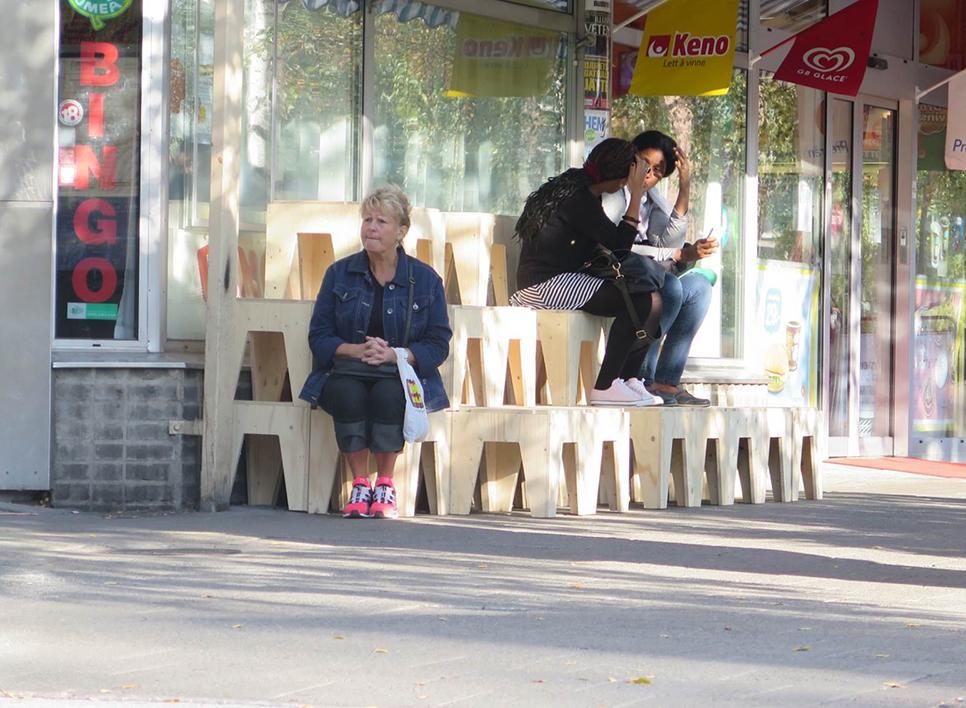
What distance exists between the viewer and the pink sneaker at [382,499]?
8625 millimetres

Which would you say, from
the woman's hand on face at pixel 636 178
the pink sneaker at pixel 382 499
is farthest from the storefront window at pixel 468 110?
the pink sneaker at pixel 382 499

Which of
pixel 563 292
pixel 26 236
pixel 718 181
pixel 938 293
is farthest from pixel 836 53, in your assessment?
pixel 26 236

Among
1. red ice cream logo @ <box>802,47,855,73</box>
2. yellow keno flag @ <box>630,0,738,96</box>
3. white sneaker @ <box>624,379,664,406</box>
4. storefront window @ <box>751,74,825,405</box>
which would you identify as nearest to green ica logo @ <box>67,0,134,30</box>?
white sneaker @ <box>624,379,664,406</box>

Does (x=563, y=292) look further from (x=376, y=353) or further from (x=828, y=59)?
(x=828, y=59)

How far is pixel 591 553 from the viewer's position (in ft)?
24.8

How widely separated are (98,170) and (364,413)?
1.84 metres

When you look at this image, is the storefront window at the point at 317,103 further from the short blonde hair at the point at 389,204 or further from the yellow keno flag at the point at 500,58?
the short blonde hair at the point at 389,204

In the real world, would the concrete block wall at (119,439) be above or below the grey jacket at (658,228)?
below

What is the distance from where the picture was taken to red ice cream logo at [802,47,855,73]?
12633mm

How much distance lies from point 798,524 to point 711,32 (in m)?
3.75

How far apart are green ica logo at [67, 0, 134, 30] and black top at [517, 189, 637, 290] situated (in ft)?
8.35

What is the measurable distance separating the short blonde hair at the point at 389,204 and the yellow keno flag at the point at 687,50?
3.29 m

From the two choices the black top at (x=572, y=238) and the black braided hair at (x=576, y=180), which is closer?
the black top at (x=572, y=238)

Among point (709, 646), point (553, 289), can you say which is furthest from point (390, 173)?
point (709, 646)
